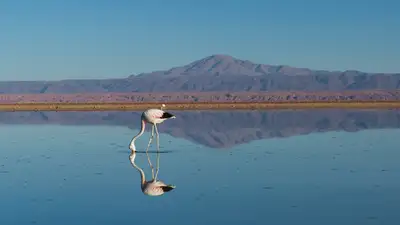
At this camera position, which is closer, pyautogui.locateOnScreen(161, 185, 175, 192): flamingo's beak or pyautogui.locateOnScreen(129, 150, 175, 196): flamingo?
pyautogui.locateOnScreen(129, 150, 175, 196): flamingo

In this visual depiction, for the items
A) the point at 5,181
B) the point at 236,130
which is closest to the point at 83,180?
the point at 5,181

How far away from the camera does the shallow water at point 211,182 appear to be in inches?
405

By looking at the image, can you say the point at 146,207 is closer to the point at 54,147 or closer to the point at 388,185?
the point at 388,185

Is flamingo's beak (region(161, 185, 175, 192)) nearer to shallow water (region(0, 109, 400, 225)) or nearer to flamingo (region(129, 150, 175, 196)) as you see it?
flamingo (region(129, 150, 175, 196))

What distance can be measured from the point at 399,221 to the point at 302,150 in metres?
9.80

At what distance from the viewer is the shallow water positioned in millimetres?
10297

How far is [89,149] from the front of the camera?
2053cm

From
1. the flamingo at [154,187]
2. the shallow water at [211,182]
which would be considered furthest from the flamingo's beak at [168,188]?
the shallow water at [211,182]

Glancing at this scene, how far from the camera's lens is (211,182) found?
13391 mm

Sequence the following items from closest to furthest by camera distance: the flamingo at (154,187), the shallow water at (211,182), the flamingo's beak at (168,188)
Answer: the shallow water at (211,182) → the flamingo at (154,187) → the flamingo's beak at (168,188)

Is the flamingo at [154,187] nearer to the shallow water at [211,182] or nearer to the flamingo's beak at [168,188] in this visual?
the flamingo's beak at [168,188]

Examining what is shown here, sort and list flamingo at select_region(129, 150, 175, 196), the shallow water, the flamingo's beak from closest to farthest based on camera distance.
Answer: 1. the shallow water
2. flamingo at select_region(129, 150, 175, 196)
3. the flamingo's beak

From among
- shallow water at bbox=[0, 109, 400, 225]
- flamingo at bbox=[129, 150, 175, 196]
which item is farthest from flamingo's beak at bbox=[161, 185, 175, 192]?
shallow water at bbox=[0, 109, 400, 225]

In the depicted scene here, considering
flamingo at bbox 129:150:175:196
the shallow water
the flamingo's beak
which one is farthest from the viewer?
the flamingo's beak
